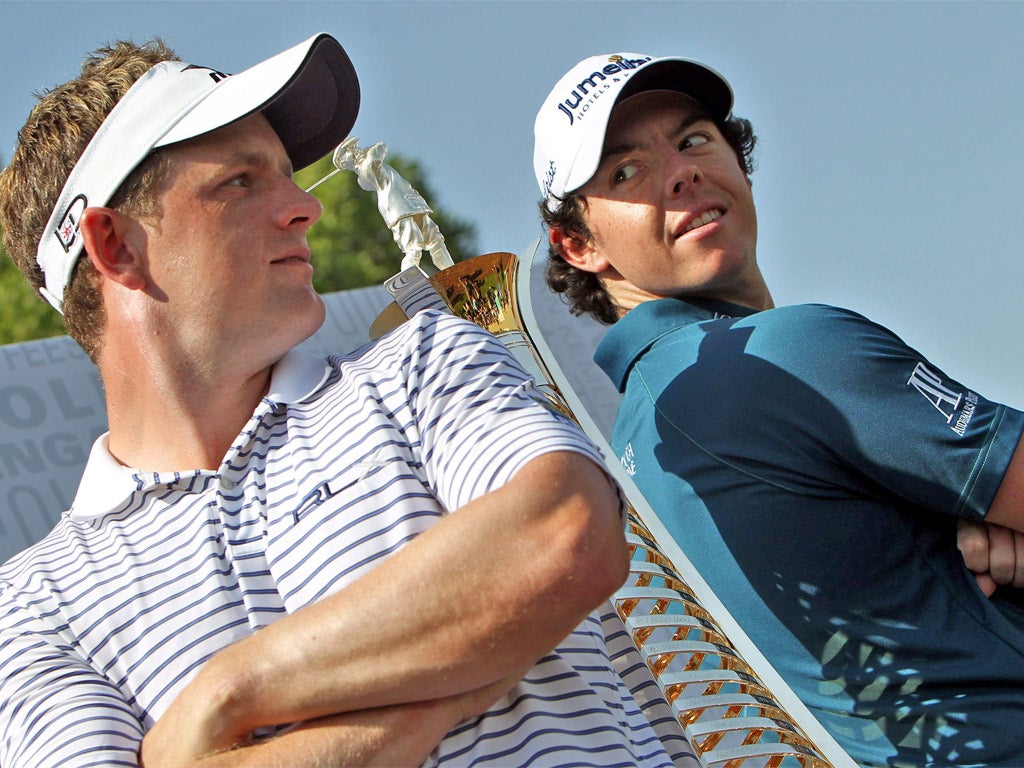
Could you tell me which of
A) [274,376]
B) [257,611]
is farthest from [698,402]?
[257,611]

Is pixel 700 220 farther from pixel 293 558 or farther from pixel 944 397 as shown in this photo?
pixel 293 558

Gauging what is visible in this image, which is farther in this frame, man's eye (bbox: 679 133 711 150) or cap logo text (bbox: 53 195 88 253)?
man's eye (bbox: 679 133 711 150)

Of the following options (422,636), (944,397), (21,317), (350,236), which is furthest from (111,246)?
(350,236)

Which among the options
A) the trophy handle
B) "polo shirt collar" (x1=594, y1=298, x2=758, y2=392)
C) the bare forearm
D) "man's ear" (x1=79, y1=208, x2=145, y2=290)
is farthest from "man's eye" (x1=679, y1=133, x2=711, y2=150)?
the bare forearm

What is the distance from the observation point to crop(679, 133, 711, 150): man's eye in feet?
6.49

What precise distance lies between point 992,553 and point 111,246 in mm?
1172

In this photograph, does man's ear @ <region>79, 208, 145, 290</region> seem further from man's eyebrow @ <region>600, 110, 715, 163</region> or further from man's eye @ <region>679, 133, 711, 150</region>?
man's eye @ <region>679, 133, 711, 150</region>

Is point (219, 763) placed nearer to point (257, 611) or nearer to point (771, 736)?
point (257, 611)

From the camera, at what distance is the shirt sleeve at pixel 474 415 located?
1116mm

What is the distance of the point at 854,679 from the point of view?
1.45 meters

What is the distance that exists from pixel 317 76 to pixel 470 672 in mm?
955

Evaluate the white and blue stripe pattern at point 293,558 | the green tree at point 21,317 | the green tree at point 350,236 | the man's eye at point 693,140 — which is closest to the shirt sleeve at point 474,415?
the white and blue stripe pattern at point 293,558

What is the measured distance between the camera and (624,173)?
6.34ft

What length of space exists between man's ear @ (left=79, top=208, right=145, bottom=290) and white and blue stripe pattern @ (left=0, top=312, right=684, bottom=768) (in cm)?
26
